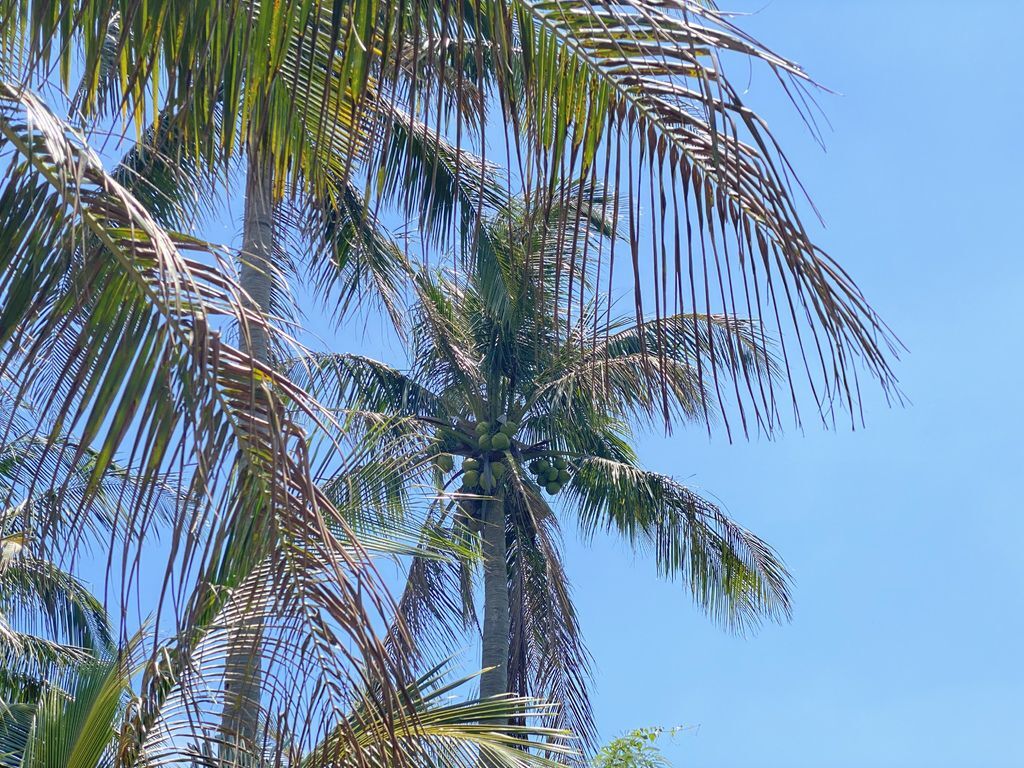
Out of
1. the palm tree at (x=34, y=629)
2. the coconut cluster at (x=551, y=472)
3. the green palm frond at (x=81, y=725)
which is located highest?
the coconut cluster at (x=551, y=472)

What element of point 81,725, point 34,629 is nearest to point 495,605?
point 34,629

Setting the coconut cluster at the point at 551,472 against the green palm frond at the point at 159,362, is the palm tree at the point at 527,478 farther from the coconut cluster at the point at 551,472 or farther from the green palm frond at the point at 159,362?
the green palm frond at the point at 159,362

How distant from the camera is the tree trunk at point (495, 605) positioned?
44.8ft

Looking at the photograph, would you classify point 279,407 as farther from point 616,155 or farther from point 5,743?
point 5,743

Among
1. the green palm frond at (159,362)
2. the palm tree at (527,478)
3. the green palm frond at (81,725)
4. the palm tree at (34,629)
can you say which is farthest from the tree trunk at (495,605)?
the green palm frond at (159,362)

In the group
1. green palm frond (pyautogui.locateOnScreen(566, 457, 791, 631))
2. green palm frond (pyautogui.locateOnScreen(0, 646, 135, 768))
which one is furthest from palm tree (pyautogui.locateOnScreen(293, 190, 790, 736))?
green palm frond (pyautogui.locateOnScreen(0, 646, 135, 768))

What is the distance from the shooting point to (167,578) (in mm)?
2627

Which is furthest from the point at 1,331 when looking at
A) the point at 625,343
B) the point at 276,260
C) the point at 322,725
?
the point at 625,343

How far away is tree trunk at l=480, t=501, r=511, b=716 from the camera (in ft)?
44.8

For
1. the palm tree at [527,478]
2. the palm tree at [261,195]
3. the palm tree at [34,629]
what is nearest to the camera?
the palm tree at [261,195]

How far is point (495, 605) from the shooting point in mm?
14266

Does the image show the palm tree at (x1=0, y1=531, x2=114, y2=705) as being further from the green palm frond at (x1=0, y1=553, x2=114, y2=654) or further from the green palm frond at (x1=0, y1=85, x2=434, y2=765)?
the green palm frond at (x1=0, y1=85, x2=434, y2=765)

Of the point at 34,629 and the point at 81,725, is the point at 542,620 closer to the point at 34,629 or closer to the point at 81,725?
the point at 34,629

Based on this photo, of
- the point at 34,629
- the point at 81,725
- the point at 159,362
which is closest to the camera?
the point at 159,362
